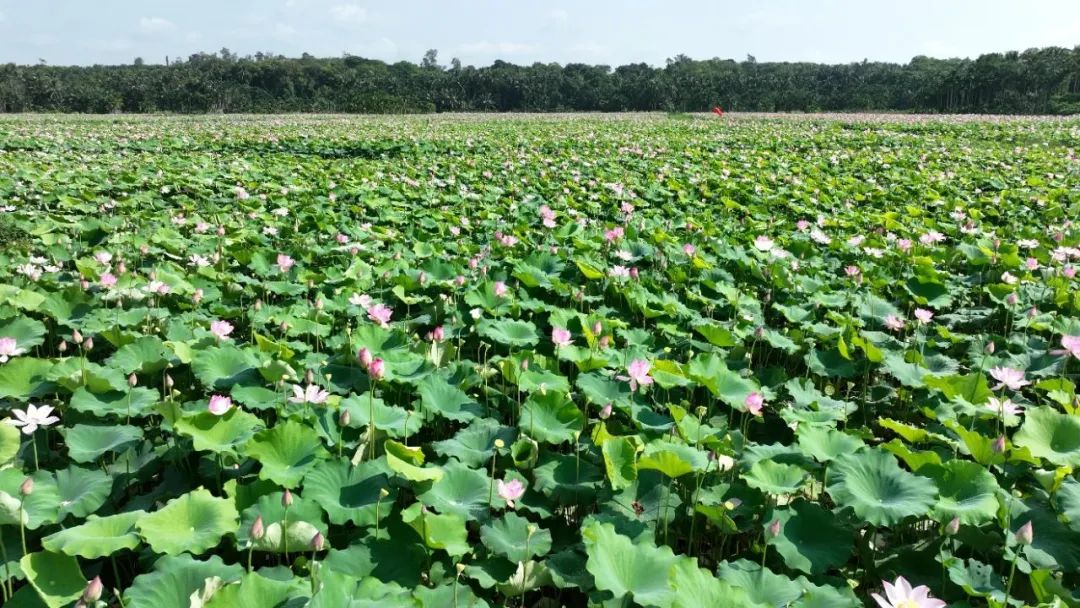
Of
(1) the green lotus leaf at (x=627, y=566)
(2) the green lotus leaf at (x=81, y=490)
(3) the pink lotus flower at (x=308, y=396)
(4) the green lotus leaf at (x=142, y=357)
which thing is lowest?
(1) the green lotus leaf at (x=627, y=566)

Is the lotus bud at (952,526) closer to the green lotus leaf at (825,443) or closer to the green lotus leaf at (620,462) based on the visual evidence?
the green lotus leaf at (825,443)

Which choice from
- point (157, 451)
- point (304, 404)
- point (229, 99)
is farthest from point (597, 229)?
point (229, 99)

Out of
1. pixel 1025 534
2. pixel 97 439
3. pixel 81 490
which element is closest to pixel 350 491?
pixel 81 490

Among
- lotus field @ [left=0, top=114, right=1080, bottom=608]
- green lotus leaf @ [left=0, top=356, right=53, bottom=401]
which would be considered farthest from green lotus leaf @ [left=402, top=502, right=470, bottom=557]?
green lotus leaf @ [left=0, top=356, right=53, bottom=401]

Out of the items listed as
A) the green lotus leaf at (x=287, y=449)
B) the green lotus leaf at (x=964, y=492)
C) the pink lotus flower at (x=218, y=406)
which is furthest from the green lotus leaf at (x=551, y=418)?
the green lotus leaf at (x=964, y=492)

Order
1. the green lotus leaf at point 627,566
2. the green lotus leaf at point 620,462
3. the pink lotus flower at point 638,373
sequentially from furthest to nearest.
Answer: the pink lotus flower at point 638,373
the green lotus leaf at point 620,462
the green lotus leaf at point 627,566

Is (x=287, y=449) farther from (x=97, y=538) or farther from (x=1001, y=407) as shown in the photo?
(x=1001, y=407)

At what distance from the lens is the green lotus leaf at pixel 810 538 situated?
1584 mm

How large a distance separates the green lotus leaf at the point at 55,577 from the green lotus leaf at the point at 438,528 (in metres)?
0.65

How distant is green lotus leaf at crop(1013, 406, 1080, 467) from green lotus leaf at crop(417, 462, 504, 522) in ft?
4.79

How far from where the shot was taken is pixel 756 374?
2701 mm

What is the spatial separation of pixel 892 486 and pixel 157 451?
1.95 meters

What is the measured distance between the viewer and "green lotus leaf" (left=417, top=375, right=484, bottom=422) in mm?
2156

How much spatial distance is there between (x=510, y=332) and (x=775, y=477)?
1.34 metres
